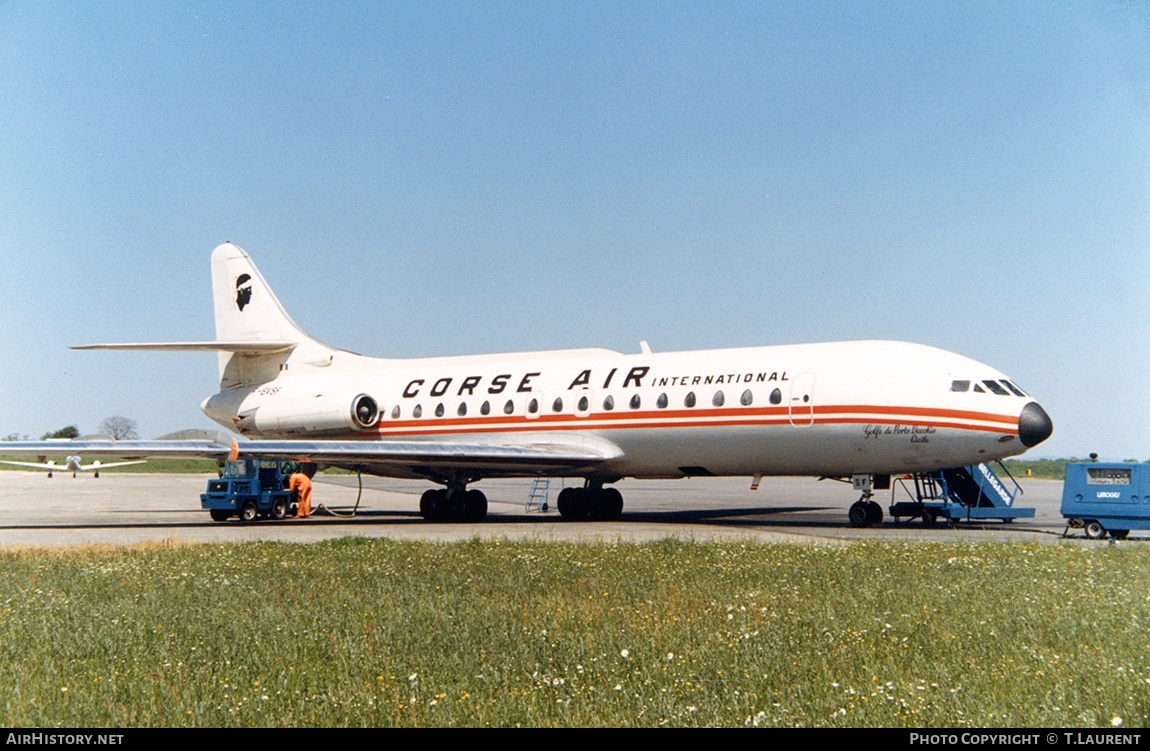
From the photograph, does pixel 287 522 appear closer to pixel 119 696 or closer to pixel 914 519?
pixel 914 519

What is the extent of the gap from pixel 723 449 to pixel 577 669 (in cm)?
1584

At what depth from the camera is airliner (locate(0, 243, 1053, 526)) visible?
827 inches

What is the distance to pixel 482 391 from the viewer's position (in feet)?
89.8

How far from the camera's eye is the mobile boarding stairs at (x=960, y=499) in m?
22.6

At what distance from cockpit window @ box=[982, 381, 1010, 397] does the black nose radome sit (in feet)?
1.49

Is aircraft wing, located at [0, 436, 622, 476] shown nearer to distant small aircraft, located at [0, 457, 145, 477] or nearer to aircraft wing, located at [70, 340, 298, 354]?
aircraft wing, located at [70, 340, 298, 354]

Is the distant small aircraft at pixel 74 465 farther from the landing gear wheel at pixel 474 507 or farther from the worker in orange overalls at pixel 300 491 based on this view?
the landing gear wheel at pixel 474 507

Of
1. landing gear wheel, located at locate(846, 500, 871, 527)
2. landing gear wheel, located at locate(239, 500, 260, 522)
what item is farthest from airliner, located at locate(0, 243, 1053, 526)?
landing gear wheel, located at locate(239, 500, 260, 522)

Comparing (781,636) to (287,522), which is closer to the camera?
(781,636)

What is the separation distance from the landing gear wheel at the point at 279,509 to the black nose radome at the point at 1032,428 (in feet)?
52.2

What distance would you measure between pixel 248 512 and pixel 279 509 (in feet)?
3.26

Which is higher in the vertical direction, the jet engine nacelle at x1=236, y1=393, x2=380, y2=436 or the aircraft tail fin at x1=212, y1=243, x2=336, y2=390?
the aircraft tail fin at x1=212, y1=243, x2=336, y2=390

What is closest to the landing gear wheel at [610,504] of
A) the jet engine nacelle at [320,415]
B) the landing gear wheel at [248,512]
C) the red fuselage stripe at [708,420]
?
the red fuselage stripe at [708,420]
